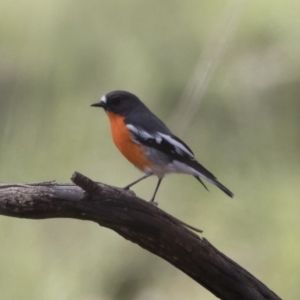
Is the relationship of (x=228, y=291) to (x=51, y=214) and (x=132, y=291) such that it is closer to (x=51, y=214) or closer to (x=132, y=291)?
(x=51, y=214)

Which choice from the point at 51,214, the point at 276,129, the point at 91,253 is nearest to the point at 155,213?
the point at 51,214

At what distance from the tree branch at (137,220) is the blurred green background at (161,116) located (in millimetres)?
1560

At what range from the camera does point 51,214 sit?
2.23m

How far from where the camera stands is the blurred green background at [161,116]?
3908mm

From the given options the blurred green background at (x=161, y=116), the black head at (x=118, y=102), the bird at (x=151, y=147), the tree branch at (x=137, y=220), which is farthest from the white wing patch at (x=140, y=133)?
the blurred green background at (x=161, y=116)

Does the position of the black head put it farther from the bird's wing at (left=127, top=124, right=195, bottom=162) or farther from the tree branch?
the tree branch

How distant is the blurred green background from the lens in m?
3.91

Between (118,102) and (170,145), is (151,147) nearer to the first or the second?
(170,145)

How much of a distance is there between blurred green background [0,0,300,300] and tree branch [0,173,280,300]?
1.56 m

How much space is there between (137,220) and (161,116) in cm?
177

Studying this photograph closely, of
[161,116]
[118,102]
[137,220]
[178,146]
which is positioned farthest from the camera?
[161,116]

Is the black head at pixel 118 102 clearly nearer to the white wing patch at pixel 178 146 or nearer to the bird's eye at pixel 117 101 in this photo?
the bird's eye at pixel 117 101

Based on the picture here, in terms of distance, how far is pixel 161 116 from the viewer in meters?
3.94

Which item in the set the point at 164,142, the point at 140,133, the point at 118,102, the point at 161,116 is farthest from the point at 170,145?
the point at 161,116
